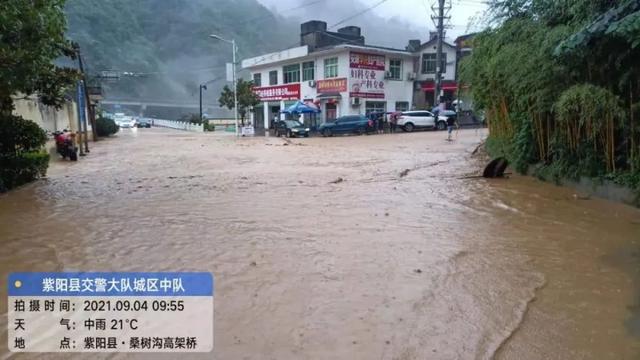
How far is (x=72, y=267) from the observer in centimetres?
499

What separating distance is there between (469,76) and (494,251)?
7524mm

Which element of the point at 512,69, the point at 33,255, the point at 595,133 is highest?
the point at 512,69

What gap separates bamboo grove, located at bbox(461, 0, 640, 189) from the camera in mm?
6621

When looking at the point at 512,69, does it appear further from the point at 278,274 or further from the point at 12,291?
the point at 12,291

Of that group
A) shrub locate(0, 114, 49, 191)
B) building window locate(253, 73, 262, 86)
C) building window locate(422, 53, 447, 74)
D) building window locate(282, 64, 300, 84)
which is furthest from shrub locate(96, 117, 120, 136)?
shrub locate(0, 114, 49, 191)

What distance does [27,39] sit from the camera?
740 cm

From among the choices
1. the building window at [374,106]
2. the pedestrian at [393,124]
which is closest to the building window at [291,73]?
the building window at [374,106]

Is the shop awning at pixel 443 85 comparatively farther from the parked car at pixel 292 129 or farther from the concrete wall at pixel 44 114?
the concrete wall at pixel 44 114

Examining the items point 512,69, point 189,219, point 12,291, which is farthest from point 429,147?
point 12,291

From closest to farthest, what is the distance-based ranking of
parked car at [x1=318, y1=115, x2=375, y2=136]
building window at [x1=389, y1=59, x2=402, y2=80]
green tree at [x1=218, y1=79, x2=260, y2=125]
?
parked car at [x1=318, y1=115, x2=375, y2=136]
green tree at [x1=218, y1=79, x2=260, y2=125]
building window at [x1=389, y1=59, x2=402, y2=80]

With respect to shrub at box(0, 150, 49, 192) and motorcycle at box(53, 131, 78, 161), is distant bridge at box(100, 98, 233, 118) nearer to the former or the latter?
motorcycle at box(53, 131, 78, 161)

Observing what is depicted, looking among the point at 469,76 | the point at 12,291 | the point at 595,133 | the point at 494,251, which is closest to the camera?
the point at 12,291

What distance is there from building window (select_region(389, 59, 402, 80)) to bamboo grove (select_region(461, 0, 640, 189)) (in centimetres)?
2641

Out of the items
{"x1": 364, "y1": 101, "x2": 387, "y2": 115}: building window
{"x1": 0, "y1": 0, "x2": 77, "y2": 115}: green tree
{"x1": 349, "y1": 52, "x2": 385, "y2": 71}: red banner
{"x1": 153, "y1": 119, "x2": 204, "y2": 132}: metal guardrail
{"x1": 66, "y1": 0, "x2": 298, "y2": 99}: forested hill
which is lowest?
{"x1": 153, "y1": 119, "x2": 204, "y2": 132}: metal guardrail
